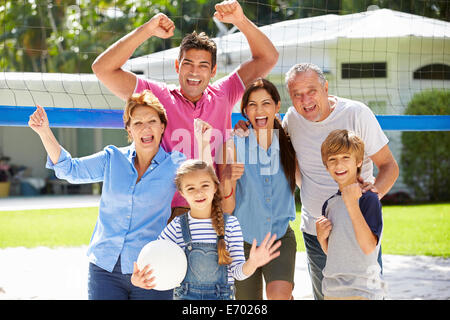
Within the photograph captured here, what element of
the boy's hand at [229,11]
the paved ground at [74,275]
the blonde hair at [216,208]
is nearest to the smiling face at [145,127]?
the blonde hair at [216,208]

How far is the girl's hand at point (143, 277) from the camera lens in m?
2.30

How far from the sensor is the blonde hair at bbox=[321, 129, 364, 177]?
8.38 feet

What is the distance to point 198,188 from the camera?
2438 mm

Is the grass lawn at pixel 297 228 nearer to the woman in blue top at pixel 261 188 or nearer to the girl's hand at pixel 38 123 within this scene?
the woman in blue top at pixel 261 188

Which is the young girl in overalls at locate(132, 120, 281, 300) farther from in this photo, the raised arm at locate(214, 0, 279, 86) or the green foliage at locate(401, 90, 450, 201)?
the green foliage at locate(401, 90, 450, 201)

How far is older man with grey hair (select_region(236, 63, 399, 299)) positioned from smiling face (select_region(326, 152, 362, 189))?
331 mm

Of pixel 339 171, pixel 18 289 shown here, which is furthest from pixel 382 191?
pixel 18 289

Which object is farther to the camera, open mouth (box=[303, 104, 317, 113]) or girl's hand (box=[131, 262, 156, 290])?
open mouth (box=[303, 104, 317, 113])

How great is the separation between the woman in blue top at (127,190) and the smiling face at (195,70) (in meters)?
0.34

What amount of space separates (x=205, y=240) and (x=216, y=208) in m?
0.14

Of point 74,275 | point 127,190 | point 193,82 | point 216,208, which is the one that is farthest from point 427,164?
point 127,190

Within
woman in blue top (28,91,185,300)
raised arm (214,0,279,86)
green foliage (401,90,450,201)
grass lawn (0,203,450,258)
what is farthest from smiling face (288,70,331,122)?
green foliage (401,90,450,201)

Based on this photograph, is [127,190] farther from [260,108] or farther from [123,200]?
[260,108]
